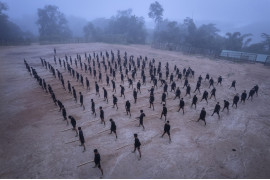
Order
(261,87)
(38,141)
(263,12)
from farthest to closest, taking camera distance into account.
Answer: (263,12), (261,87), (38,141)

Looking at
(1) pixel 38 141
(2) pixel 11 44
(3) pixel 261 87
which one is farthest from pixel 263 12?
(1) pixel 38 141

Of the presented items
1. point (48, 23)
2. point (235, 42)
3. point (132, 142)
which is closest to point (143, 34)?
point (235, 42)

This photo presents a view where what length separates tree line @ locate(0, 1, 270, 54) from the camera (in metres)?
42.9

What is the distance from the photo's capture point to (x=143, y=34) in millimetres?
62219

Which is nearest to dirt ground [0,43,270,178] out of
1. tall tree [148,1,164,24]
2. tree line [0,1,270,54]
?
tree line [0,1,270,54]

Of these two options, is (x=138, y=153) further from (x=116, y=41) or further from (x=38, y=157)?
(x=116, y=41)

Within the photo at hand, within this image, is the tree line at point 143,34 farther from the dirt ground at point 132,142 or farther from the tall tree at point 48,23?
the dirt ground at point 132,142

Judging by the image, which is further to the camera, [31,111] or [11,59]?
[11,59]

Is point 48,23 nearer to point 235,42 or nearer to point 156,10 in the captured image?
point 156,10

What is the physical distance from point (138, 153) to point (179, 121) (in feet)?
15.0

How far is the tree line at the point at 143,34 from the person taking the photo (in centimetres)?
4294

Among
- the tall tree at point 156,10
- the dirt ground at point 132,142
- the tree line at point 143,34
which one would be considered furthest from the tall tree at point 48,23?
the dirt ground at point 132,142

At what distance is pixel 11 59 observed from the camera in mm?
33031

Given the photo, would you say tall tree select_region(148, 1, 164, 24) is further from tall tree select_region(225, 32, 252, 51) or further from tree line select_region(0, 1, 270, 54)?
tall tree select_region(225, 32, 252, 51)
